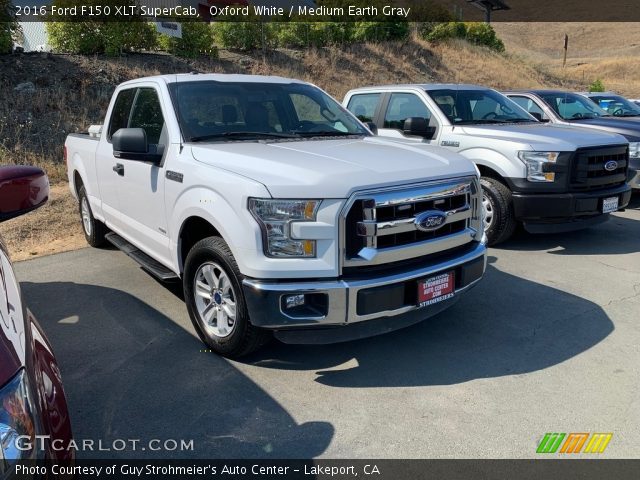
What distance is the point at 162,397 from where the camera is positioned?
10.9 feet

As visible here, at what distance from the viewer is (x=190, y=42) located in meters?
15.4

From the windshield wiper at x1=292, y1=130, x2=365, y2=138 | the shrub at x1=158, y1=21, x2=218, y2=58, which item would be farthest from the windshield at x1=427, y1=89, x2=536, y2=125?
the shrub at x1=158, y1=21, x2=218, y2=58

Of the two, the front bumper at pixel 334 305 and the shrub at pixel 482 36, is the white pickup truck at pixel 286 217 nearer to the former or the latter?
the front bumper at pixel 334 305

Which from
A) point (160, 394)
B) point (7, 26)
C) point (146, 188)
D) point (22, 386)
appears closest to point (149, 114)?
point (146, 188)

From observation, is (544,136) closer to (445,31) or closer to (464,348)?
(464,348)

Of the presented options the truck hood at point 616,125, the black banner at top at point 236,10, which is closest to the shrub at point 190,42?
the black banner at top at point 236,10

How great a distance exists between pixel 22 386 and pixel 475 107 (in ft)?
22.3

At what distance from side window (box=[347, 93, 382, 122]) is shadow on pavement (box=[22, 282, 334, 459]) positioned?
4548 mm

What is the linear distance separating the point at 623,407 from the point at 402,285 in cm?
146

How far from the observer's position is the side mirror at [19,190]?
2367mm

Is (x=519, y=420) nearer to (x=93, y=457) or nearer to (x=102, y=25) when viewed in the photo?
(x=93, y=457)

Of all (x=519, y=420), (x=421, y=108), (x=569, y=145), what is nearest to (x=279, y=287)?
(x=519, y=420)

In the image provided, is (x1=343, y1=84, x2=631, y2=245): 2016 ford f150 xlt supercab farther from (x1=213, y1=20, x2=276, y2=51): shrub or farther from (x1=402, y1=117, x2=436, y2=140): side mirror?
(x1=213, y1=20, x2=276, y2=51): shrub

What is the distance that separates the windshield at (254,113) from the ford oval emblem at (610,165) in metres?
3.18
